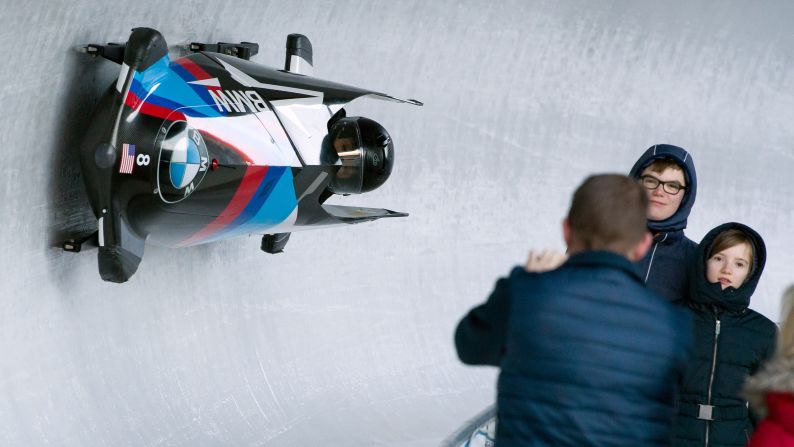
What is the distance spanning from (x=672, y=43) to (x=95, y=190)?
174 inches

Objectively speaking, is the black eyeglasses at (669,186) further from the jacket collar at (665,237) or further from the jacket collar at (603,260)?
the jacket collar at (603,260)

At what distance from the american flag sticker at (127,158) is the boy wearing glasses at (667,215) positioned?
156 centimetres

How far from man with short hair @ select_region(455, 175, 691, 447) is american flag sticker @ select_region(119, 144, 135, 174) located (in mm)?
1825

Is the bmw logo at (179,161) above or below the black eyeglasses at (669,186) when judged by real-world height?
below

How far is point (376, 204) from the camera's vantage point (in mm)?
6051

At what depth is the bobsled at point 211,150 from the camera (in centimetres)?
379

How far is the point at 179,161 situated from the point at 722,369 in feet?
5.81

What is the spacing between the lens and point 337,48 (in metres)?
5.70

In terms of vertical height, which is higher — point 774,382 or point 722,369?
point 774,382

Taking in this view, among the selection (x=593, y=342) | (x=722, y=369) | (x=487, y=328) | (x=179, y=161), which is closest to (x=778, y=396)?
(x=593, y=342)

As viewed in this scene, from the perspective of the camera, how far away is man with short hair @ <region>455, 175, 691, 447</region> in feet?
7.08

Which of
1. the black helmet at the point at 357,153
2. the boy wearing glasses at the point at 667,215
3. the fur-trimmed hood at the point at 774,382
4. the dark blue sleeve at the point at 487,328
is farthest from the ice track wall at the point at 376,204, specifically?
the fur-trimmed hood at the point at 774,382

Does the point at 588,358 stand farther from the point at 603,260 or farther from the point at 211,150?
the point at 211,150

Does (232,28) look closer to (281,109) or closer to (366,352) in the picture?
(281,109)
